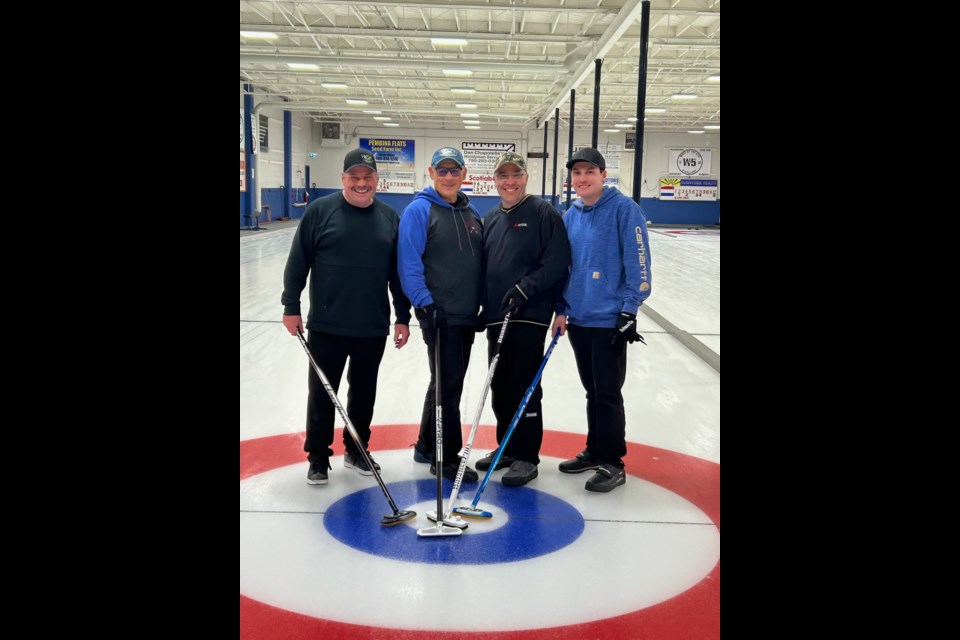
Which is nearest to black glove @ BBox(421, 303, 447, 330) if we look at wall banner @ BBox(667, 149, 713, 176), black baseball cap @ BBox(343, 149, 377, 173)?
black baseball cap @ BBox(343, 149, 377, 173)

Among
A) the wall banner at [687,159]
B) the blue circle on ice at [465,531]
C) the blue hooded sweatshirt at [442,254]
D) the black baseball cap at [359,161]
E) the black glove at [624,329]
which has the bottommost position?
the blue circle on ice at [465,531]

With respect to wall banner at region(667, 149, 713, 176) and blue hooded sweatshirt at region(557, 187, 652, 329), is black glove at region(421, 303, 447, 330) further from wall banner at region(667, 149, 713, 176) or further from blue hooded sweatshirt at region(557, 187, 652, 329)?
wall banner at region(667, 149, 713, 176)

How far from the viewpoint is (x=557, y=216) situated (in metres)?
3.48

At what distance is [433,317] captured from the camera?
340 cm

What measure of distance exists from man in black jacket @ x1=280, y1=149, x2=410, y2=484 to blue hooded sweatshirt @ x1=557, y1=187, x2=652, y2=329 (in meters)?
0.89

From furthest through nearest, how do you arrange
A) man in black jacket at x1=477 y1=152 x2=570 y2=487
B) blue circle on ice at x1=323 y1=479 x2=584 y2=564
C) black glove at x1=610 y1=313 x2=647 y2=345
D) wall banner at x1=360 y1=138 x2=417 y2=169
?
wall banner at x1=360 y1=138 x2=417 y2=169 → man in black jacket at x1=477 y1=152 x2=570 y2=487 → black glove at x1=610 y1=313 x2=647 y2=345 → blue circle on ice at x1=323 y1=479 x2=584 y2=564

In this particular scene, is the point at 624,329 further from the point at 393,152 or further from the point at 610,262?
the point at 393,152

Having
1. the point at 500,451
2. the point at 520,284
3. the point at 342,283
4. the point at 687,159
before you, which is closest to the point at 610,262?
the point at 520,284

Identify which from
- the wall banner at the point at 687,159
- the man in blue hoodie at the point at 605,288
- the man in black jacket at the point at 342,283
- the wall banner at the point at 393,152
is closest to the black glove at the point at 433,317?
the man in black jacket at the point at 342,283

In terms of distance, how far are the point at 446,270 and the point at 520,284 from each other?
346mm

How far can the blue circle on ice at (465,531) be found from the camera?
2.75 meters

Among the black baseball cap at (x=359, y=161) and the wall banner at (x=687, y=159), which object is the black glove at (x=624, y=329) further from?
the wall banner at (x=687, y=159)

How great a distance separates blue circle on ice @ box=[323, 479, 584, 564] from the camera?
2.75 metres
